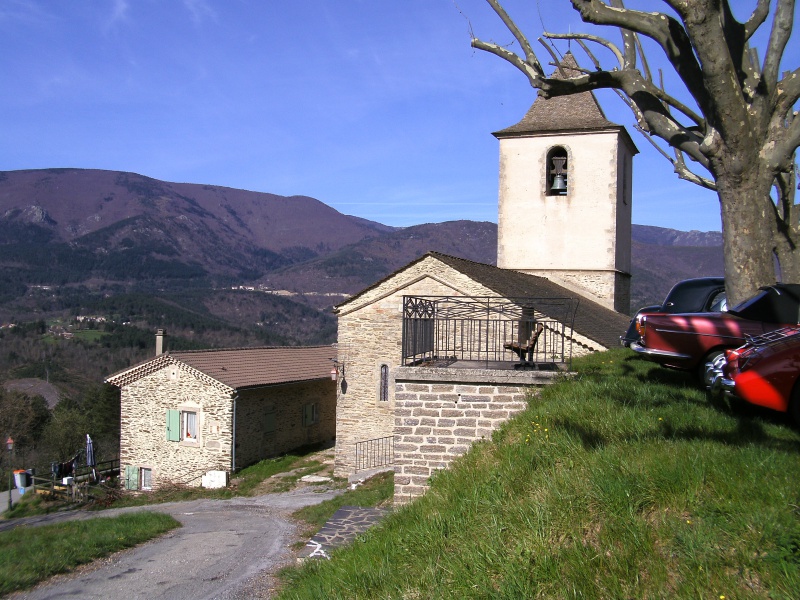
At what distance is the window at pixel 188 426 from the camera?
25.9 m

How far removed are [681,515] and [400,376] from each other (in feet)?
16.7

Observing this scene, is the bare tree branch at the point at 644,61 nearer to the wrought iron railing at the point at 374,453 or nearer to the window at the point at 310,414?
the wrought iron railing at the point at 374,453

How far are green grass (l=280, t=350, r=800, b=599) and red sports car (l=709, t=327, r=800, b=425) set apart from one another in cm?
27

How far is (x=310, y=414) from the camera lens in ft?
99.5

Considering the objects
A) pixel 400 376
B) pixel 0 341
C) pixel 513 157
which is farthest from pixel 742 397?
pixel 0 341

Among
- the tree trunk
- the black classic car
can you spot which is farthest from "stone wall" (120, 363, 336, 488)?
the tree trunk

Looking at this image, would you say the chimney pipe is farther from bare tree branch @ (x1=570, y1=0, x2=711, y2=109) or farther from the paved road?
bare tree branch @ (x1=570, y1=0, x2=711, y2=109)

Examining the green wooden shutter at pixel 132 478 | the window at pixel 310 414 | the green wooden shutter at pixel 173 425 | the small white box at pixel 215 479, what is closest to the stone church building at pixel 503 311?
the small white box at pixel 215 479

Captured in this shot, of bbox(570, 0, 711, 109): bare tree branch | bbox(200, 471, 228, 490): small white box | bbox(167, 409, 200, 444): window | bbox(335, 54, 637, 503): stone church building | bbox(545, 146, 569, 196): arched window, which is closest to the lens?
bbox(570, 0, 711, 109): bare tree branch

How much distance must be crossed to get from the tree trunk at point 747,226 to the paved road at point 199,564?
328 inches

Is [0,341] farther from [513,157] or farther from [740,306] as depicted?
[740,306]

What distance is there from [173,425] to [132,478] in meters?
2.78

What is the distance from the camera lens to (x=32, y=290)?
176625 millimetres

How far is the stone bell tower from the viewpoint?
25.6 metres
